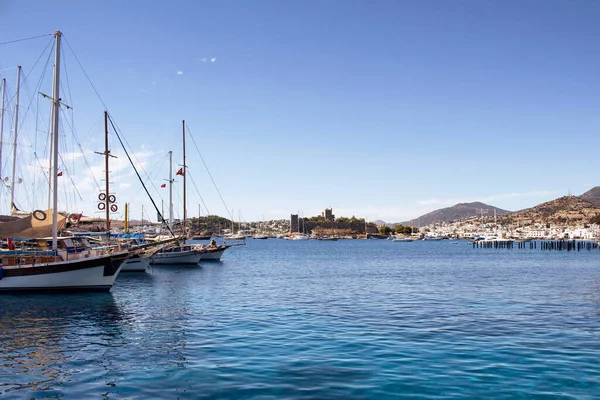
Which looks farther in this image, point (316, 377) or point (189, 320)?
point (189, 320)

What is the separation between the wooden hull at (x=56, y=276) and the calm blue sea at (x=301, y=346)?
3.53 ft

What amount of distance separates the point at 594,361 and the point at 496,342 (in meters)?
3.24

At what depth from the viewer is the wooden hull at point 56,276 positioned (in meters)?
30.8

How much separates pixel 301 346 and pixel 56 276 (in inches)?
800

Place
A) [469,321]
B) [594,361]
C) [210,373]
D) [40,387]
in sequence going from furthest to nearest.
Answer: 1. [469,321]
2. [594,361]
3. [210,373]
4. [40,387]

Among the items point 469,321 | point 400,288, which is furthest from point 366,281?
point 469,321

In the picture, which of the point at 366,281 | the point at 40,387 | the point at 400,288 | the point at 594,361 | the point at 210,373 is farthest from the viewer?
the point at 366,281

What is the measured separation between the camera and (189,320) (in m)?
22.6

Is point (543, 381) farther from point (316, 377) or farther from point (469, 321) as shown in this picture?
point (469, 321)

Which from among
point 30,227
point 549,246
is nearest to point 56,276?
point 30,227

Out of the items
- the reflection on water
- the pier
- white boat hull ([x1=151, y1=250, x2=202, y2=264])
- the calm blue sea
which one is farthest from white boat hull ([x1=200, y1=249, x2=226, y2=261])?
the pier

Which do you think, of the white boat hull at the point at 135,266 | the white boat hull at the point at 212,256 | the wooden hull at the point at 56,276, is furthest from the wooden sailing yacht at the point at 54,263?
the white boat hull at the point at 212,256

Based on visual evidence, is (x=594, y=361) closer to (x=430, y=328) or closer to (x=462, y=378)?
(x=462, y=378)

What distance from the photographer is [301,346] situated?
17.0m
